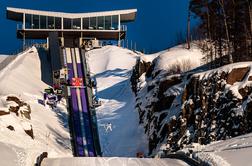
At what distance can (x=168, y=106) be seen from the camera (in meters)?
35.9

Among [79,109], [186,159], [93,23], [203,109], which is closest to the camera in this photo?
[186,159]

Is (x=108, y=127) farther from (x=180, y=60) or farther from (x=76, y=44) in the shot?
(x=76, y=44)

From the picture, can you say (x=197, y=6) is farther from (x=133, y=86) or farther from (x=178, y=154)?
(x=178, y=154)

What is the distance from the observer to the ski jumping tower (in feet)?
128

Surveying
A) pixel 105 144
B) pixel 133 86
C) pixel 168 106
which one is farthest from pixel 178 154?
pixel 133 86

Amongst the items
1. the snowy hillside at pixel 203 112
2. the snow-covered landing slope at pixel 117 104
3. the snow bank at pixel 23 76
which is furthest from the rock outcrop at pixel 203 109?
the snow bank at pixel 23 76

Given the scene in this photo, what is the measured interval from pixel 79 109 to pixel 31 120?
587 centimetres

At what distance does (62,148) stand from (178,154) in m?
14.2

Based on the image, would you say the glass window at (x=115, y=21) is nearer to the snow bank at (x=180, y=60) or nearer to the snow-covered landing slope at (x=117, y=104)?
the snow-covered landing slope at (x=117, y=104)

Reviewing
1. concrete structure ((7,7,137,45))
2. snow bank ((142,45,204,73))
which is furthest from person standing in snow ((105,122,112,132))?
concrete structure ((7,7,137,45))

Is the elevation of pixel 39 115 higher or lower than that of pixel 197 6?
lower

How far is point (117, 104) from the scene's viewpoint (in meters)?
51.3

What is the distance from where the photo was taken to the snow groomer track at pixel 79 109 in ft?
119

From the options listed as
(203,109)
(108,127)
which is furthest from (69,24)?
(203,109)
